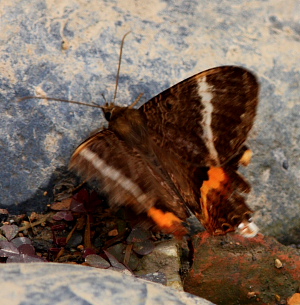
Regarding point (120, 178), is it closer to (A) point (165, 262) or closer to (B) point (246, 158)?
(A) point (165, 262)

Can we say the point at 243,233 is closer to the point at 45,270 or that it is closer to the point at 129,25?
the point at 45,270

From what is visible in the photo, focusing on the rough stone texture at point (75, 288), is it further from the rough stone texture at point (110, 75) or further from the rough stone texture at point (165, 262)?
the rough stone texture at point (110, 75)

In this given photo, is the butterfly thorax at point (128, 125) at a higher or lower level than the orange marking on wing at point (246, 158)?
higher

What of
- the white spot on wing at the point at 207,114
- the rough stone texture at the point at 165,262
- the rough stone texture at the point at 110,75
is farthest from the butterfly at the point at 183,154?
the rough stone texture at the point at 110,75

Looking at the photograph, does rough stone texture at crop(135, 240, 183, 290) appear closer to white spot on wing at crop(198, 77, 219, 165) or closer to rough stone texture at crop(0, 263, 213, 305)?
white spot on wing at crop(198, 77, 219, 165)

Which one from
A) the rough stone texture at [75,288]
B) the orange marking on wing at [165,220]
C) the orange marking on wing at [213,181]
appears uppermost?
the orange marking on wing at [213,181]

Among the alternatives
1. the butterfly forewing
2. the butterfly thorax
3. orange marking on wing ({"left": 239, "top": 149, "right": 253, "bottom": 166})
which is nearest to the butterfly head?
the butterfly thorax

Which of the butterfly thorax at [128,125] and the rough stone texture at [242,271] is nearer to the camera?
the butterfly thorax at [128,125]
